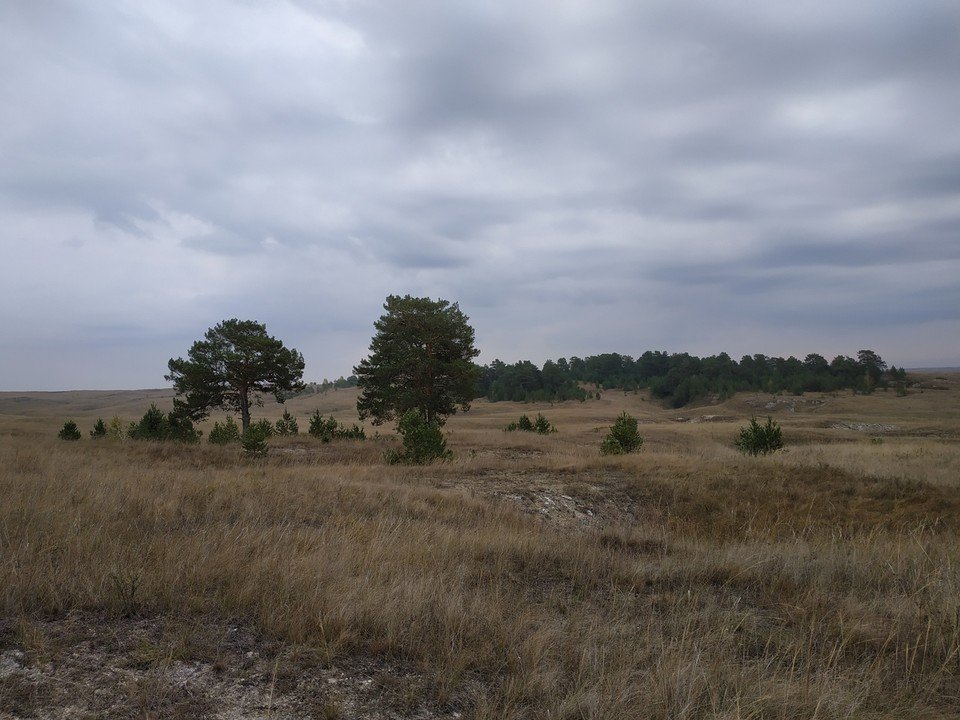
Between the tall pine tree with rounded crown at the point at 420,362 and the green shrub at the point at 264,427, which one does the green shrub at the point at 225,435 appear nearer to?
the green shrub at the point at 264,427

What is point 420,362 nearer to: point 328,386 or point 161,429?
point 161,429

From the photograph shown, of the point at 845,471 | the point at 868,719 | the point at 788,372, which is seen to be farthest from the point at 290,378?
the point at 788,372

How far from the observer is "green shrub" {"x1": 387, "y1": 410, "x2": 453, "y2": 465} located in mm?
16781

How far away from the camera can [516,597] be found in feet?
13.6

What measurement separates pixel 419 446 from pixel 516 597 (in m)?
13.0

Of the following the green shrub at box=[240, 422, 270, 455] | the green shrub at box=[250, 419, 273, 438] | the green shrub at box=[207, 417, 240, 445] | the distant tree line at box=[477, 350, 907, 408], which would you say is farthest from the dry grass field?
the distant tree line at box=[477, 350, 907, 408]

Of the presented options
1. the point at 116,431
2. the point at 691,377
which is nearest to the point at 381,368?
the point at 116,431

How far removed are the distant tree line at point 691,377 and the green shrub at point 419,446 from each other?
57.3 metres

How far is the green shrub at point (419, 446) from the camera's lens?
1678cm

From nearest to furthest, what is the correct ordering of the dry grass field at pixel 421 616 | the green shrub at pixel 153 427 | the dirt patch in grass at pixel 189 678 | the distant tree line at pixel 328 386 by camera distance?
the dirt patch in grass at pixel 189 678
the dry grass field at pixel 421 616
the green shrub at pixel 153 427
the distant tree line at pixel 328 386

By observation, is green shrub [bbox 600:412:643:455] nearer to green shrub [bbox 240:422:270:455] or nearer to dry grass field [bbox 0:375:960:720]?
green shrub [bbox 240:422:270:455]

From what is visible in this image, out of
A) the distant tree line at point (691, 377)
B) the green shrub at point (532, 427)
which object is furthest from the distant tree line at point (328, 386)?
the green shrub at point (532, 427)

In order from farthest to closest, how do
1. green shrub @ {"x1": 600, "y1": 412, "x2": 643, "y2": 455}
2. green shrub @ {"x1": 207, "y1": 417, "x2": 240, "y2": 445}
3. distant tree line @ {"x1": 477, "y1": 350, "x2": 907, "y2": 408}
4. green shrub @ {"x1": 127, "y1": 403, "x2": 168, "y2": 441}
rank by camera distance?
distant tree line @ {"x1": 477, "y1": 350, "x2": 907, "y2": 408} < green shrub @ {"x1": 207, "y1": 417, "x2": 240, "y2": 445} < green shrub @ {"x1": 127, "y1": 403, "x2": 168, "y2": 441} < green shrub @ {"x1": 600, "y1": 412, "x2": 643, "y2": 455}

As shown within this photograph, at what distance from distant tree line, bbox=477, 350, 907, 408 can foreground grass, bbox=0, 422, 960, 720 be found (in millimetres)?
69019
